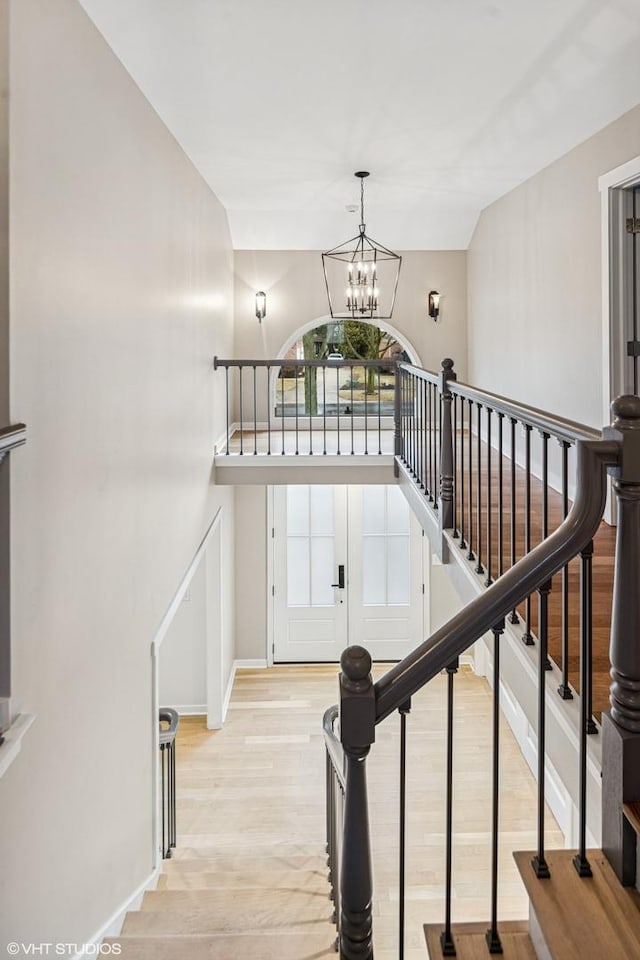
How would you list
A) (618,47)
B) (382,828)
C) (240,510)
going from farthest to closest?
1. (240,510)
2. (382,828)
3. (618,47)

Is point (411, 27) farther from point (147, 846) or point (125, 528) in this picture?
point (147, 846)

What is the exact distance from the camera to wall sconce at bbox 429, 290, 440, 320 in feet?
26.0

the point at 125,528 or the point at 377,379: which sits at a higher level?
the point at 377,379

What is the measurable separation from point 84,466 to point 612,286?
3.23 meters

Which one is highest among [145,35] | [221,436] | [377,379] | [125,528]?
[145,35]

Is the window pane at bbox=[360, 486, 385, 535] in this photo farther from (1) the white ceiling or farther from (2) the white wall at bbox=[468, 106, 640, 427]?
(1) the white ceiling

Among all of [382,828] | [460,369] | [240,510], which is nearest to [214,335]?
[240,510]

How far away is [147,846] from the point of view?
3836 mm

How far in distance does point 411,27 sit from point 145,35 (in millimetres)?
1213

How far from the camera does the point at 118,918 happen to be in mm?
3242

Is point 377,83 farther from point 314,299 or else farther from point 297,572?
point 297,572

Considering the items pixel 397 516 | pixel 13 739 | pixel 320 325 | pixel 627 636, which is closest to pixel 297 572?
pixel 397 516

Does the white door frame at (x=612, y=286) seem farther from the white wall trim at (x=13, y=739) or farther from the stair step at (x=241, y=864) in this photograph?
the white wall trim at (x=13, y=739)

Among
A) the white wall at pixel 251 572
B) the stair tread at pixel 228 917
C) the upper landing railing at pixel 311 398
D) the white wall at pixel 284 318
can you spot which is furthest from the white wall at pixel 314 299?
the stair tread at pixel 228 917
